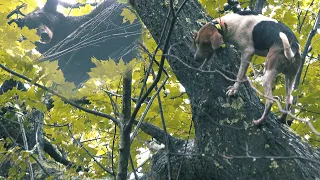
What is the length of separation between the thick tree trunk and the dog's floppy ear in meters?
0.12

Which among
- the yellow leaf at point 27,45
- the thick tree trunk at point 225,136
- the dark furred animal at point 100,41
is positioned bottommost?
the thick tree trunk at point 225,136

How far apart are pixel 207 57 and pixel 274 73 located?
0.54 meters

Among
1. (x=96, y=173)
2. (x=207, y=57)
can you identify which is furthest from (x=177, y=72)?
(x=96, y=173)

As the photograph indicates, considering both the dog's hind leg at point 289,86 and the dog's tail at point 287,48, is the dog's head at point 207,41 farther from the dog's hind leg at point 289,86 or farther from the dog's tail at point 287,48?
the dog's hind leg at point 289,86

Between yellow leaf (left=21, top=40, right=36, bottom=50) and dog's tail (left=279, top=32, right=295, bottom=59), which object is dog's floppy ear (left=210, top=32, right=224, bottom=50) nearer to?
dog's tail (left=279, top=32, right=295, bottom=59)

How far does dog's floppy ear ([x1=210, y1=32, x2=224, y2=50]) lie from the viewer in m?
3.67

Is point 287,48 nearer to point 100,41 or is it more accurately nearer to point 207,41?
point 207,41

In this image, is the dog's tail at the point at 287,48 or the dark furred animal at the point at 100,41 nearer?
the dark furred animal at the point at 100,41

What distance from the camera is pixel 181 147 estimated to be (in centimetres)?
348

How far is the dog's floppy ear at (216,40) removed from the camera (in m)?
3.67

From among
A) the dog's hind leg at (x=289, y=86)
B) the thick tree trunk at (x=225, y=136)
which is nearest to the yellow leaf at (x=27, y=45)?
the thick tree trunk at (x=225, y=136)

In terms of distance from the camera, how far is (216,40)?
373 cm

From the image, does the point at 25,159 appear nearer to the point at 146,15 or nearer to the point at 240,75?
the point at 146,15

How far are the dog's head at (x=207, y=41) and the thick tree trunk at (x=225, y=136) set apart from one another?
6 centimetres
